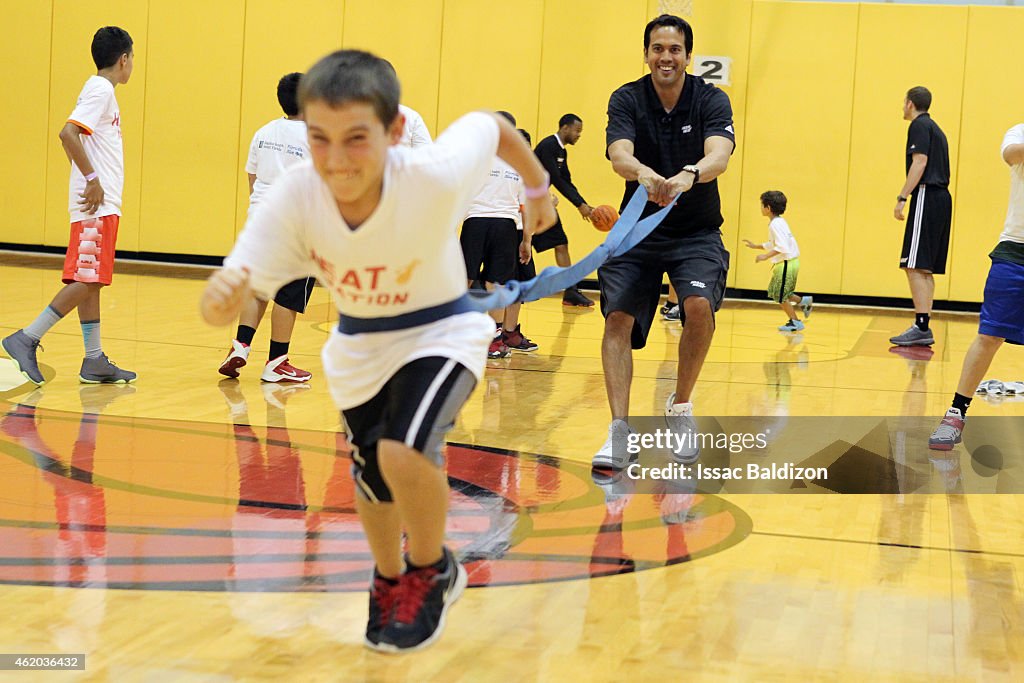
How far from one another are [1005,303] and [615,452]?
210cm

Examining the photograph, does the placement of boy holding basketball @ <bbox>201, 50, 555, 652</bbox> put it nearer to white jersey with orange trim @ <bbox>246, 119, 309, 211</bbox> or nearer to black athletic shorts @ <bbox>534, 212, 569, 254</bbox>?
white jersey with orange trim @ <bbox>246, 119, 309, 211</bbox>

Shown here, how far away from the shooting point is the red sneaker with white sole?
22.3ft

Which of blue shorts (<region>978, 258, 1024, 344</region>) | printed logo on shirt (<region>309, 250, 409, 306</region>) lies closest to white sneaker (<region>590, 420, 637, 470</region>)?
blue shorts (<region>978, 258, 1024, 344</region>)

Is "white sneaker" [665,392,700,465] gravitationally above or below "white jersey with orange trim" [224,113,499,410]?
below

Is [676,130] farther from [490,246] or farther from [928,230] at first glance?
[928,230]

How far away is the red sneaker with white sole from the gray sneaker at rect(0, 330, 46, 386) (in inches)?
47.6

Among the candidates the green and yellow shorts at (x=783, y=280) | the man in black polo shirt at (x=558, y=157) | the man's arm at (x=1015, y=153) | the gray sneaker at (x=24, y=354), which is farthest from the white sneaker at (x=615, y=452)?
the green and yellow shorts at (x=783, y=280)

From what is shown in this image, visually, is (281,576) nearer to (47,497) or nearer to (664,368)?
(47,497)

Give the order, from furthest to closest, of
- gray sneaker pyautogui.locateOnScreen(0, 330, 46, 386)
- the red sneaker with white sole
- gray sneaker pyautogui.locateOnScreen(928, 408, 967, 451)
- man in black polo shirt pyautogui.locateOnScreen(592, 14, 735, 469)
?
the red sneaker with white sole → gray sneaker pyautogui.locateOnScreen(0, 330, 46, 386) → gray sneaker pyautogui.locateOnScreen(928, 408, 967, 451) → man in black polo shirt pyautogui.locateOnScreen(592, 14, 735, 469)

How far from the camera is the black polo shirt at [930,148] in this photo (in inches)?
418

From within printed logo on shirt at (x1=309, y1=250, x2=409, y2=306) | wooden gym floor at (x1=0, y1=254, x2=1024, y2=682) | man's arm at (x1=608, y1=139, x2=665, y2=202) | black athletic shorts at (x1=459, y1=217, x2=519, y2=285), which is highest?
man's arm at (x1=608, y1=139, x2=665, y2=202)

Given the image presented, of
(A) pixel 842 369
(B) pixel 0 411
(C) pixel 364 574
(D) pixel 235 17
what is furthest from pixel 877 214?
(C) pixel 364 574

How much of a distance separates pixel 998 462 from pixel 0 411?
469cm

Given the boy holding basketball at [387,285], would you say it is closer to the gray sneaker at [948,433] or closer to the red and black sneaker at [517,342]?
the gray sneaker at [948,433]
